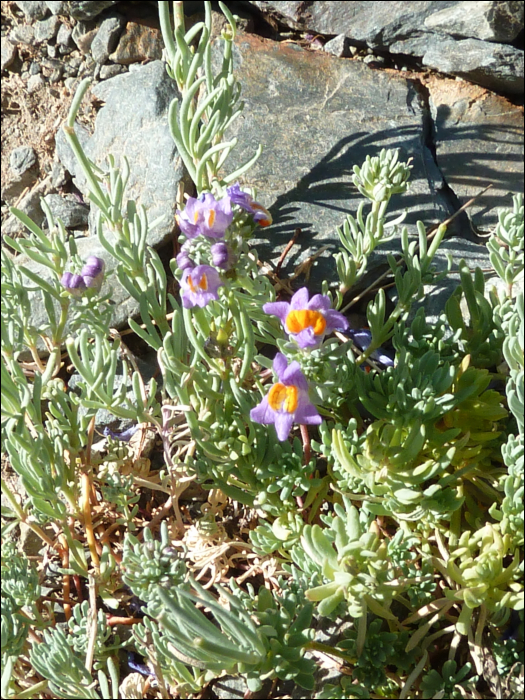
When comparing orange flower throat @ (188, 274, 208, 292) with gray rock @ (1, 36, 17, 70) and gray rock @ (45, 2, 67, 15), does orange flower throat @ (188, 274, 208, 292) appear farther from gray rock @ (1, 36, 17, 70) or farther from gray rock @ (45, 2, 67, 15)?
gray rock @ (1, 36, 17, 70)

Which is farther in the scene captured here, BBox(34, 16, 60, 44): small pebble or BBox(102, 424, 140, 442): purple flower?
BBox(34, 16, 60, 44): small pebble

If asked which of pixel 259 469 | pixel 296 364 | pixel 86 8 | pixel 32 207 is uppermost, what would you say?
pixel 86 8

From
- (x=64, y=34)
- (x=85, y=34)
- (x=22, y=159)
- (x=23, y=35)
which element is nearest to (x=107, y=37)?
(x=85, y=34)

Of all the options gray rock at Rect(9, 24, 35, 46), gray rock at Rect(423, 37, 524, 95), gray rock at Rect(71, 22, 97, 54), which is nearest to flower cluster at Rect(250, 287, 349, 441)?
gray rock at Rect(423, 37, 524, 95)

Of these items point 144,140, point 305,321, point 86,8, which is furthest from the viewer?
point 86,8

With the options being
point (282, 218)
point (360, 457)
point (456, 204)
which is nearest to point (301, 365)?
point (360, 457)

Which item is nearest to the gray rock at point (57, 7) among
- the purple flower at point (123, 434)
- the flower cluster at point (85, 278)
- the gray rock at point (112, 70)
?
the gray rock at point (112, 70)

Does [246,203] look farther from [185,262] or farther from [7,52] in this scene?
[7,52]
